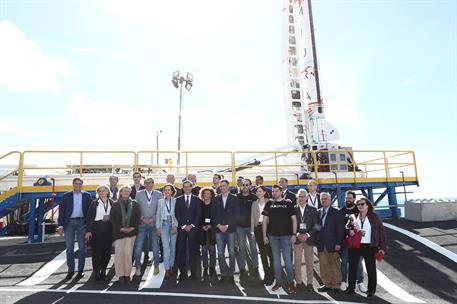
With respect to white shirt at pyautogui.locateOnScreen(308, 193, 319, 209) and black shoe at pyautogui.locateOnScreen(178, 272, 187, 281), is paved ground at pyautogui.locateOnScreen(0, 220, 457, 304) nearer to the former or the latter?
black shoe at pyautogui.locateOnScreen(178, 272, 187, 281)

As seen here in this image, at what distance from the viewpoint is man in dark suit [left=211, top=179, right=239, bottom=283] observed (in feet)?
20.0

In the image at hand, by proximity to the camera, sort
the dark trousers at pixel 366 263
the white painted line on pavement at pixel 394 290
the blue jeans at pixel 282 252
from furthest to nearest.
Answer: the blue jeans at pixel 282 252
the dark trousers at pixel 366 263
the white painted line on pavement at pixel 394 290

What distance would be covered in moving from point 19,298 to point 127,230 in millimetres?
2046

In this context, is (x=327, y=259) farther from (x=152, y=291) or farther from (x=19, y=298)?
(x=19, y=298)

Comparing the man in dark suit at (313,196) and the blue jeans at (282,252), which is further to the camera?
the man in dark suit at (313,196)

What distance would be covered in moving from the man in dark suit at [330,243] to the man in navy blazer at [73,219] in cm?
495

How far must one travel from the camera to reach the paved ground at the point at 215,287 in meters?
5.29

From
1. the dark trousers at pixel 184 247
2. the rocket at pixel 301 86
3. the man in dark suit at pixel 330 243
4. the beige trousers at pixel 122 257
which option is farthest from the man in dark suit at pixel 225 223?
the rocket at pixel 301 86

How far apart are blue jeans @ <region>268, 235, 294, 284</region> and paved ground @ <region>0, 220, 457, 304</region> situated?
341 mm

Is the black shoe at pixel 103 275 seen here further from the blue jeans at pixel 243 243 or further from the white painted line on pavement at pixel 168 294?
the blue jeans at pixel 243 243

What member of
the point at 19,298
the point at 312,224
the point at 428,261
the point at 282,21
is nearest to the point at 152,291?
the point at 19,298

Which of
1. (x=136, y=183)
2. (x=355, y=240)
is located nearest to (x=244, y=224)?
(x=355, y=240)

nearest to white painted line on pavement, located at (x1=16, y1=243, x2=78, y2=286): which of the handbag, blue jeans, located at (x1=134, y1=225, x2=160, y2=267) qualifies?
blue jeans, located at (x1=134, y1=225, x2=160, y2=267)

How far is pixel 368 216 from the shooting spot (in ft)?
18.7
